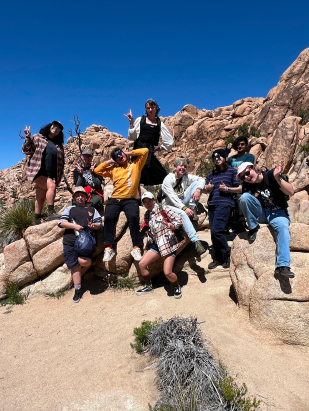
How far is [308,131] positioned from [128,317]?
1694 cm

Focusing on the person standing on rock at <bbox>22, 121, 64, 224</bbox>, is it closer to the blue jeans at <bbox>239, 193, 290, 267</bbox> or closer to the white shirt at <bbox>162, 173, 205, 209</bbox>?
the white shirt at <bbox>162, 173, 205, 209</bbox>

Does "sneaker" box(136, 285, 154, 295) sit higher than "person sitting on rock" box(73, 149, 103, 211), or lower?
lower

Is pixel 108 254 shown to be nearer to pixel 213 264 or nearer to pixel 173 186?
A: pixel 173 186

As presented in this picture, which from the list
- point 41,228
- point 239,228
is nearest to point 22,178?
point 41,228

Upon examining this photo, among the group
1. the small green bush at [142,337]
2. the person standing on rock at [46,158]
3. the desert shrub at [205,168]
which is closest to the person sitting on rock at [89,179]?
the person standing on rock at [46,158]

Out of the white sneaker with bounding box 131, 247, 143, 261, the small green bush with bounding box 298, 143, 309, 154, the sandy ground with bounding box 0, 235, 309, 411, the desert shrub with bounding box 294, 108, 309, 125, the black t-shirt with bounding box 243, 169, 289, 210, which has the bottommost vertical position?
the sandy ground with bounding box 0, 235, 309, 411

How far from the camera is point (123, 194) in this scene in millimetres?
5070

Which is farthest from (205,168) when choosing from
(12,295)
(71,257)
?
(12,295)

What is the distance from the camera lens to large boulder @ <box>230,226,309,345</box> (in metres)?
3.32

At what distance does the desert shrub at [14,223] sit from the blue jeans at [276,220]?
547cm

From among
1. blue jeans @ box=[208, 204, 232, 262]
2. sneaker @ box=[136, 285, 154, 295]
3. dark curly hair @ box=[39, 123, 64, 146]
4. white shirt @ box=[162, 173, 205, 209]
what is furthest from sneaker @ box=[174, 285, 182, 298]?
dark curly hair @ box=[39, 123, 64, 146]

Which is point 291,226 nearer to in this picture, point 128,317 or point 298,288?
point 298,288

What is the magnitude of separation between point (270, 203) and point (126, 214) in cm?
265

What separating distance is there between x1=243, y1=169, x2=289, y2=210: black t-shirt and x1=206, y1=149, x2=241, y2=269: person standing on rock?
2.14ft
